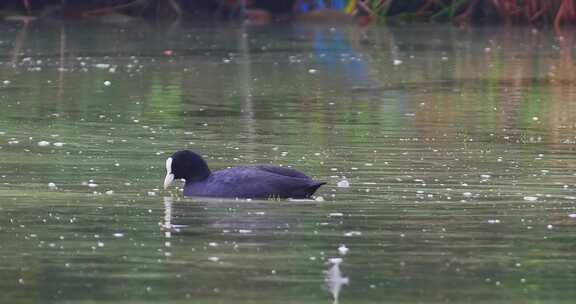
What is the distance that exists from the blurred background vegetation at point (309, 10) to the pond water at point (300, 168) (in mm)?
11242

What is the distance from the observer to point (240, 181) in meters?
11.8

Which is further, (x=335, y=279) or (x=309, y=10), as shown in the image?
(x=309, y=10)

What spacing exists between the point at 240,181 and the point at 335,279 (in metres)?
3.27

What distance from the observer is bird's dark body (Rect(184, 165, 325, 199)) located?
38.4ft

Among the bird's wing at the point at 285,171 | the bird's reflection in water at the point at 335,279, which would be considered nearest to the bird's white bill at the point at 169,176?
the bird's wing at the point at 285,171

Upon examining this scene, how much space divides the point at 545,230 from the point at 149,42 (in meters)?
22.2

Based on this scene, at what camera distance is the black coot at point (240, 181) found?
38.4ft

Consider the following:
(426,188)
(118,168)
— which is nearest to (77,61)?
(118,168)

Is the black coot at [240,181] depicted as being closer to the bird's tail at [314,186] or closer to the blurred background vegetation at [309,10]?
the bird's tail at [314,186]

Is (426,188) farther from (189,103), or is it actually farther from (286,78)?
(286,78)

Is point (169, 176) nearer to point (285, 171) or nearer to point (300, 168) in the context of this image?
point (285, 171)

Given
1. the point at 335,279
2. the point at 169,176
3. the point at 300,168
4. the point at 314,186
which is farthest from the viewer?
the point at 300,168

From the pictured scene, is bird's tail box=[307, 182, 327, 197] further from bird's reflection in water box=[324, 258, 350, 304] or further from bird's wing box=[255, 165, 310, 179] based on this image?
bird's reflection in water box=[324, 258, 350, 304]

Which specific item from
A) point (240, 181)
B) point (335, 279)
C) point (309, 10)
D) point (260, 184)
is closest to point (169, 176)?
point (240, 181)
